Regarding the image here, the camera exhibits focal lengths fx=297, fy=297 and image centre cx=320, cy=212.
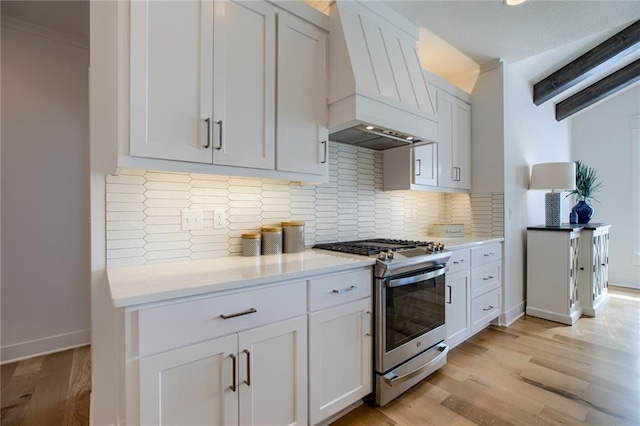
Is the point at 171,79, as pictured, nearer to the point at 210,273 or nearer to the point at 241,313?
the point at 210,273

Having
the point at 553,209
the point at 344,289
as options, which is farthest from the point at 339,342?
the point at 553,209

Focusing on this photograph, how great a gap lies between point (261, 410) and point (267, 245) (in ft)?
2.98

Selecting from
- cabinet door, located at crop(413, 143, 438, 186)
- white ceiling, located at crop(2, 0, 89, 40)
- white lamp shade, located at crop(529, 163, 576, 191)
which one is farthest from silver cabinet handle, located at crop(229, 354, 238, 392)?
white lamp shade, located at crop(529, 163, 576, 191)

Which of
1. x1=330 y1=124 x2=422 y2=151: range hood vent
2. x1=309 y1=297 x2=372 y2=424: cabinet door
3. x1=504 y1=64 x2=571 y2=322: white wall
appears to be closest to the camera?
x1=309 y1=297 x2=372 y2=424: cabinet door

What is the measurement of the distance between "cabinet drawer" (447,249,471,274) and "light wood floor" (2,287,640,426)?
0.70 meters

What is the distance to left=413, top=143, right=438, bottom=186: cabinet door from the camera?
8.67 ft

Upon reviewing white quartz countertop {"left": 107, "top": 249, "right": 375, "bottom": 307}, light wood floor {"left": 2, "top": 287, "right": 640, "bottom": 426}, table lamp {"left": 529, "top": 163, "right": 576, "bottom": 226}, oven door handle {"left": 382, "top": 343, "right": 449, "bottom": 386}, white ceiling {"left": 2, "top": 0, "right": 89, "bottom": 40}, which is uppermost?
white ceiling {"left": 2, "top": 0, "right": 89, "bottom": 40}

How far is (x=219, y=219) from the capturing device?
184 centimetres

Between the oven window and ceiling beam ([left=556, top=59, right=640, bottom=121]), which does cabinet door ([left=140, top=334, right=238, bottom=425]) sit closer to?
the oven window

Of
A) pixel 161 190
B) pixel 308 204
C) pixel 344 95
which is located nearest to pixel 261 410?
pixel 161 190

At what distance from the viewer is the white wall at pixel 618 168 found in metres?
4.43

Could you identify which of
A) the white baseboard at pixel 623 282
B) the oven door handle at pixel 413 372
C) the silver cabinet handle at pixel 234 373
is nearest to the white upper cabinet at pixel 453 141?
the oven door handle at pixel 413 372

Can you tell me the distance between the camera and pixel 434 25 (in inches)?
97.8

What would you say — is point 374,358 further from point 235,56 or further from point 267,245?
point 235,56
